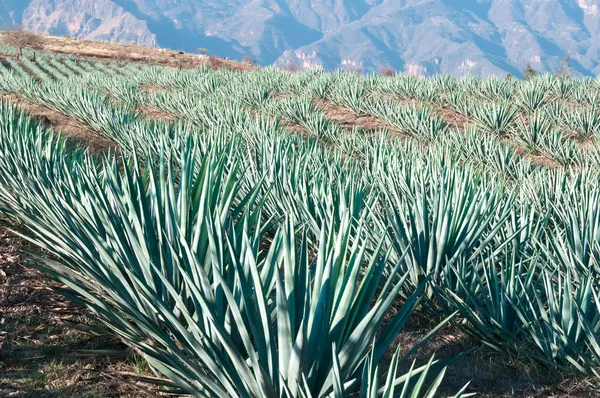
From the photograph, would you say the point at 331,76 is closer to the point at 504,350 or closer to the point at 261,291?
the point at 504,350

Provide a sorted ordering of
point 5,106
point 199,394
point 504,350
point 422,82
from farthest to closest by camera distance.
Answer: point 422,82
point 5,106
point 504,350
point 199,394

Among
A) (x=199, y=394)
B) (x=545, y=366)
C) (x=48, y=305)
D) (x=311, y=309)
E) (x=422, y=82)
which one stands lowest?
(x=422, y=82)

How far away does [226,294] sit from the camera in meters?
1.65

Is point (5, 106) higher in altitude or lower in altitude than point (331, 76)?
higher

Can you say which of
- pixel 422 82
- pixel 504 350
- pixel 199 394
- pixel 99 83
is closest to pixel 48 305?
pixel 199 394

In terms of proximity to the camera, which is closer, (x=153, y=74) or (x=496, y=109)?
(x=496, y=109)

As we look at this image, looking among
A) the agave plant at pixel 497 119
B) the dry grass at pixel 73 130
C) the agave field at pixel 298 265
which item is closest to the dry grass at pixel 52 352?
the agave field at pixel 298 265

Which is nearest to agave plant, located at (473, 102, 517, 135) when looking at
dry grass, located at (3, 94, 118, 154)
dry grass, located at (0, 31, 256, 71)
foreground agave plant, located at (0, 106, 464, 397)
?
dry grass, located at (3, 94, 118, 154)

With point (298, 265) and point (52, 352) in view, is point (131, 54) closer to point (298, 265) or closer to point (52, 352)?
point (52, 352)

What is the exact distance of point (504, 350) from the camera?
2746 mm

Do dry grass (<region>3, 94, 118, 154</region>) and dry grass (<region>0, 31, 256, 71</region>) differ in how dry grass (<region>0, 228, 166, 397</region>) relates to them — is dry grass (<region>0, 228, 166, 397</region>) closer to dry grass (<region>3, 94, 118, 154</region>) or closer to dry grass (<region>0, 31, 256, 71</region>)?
dry grass (<region>3, 94, 118, 154</region>)

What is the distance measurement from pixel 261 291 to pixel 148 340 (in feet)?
3.22

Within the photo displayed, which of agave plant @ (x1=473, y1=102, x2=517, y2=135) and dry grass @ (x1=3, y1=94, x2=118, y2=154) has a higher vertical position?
dry grass @ (x1=3, y1=94, x2=118, y2=154)

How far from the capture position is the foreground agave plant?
1.71 m
